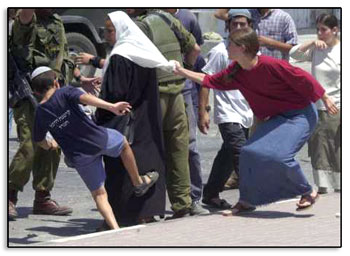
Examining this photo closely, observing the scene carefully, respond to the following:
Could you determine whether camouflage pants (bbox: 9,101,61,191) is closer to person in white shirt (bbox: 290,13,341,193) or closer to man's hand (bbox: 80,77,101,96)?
man's hand (bbox: 80,77,101,96)

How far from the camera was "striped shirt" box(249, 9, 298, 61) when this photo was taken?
10.9 m

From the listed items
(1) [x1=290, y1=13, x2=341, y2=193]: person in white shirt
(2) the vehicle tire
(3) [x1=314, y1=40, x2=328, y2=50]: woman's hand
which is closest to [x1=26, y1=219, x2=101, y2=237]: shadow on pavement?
(1) [x1=290, y1=13, x2=341, y2=193]: person in white shirt

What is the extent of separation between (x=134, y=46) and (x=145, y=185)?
3.40 feet

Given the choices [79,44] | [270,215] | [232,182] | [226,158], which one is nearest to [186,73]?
[270,215]

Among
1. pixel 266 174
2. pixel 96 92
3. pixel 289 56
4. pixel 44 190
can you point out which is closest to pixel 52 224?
pixel 44 190

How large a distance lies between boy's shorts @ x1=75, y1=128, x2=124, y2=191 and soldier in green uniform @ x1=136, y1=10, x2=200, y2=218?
0.65 metres

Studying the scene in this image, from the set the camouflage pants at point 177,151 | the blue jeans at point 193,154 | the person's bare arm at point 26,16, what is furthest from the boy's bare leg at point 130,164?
the person's bare arm at point 26,16

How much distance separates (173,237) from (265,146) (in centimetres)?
102

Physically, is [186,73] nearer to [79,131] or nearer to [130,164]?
[130,164]

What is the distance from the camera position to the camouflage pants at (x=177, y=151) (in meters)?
9.54

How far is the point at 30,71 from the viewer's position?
9773mm

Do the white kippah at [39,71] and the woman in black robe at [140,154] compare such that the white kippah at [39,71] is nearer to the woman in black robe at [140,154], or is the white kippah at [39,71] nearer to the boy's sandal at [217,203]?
the woman in black robe at [140,154]

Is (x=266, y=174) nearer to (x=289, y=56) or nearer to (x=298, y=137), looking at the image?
(x=298, y=137)

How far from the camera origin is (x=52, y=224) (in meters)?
9.70
